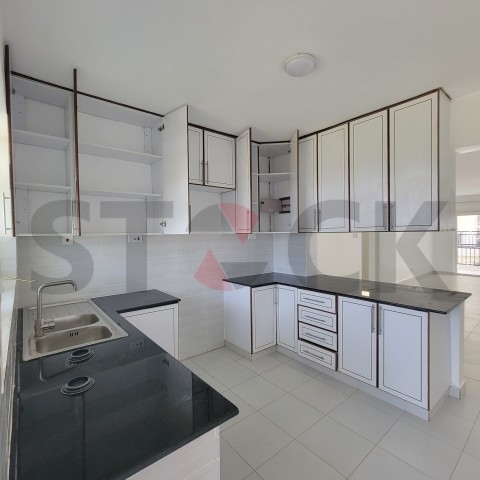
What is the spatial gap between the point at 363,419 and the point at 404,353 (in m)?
0.57

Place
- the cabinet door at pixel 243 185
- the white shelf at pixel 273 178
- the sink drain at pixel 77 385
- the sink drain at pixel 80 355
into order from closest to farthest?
the sink drain at pixel 77 385, the sink drain at pixel 80 355, the cabinet door at pixel 243 185, the white shelf at pixel 273 178

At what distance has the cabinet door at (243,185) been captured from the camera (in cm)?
266

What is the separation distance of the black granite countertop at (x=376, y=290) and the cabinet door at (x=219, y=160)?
111cm

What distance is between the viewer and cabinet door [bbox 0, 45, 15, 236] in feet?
4.85

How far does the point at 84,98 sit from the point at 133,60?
1.97 feet

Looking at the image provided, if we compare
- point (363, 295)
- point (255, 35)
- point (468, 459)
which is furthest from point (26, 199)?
point (468, 459)

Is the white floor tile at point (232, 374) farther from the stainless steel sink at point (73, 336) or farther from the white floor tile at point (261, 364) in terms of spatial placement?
the stainless steel sink at point (73, 336)

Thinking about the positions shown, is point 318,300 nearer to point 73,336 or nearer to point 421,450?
point 421,450

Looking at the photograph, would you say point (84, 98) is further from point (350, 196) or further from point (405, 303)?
point (405, 303)

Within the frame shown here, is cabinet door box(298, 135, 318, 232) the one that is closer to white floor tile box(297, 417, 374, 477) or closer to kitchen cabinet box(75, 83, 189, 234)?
kitchen cabinet box(75, 83, 189, 234)

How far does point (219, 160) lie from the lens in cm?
270

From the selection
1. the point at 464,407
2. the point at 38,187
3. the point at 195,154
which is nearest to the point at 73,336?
the point at 38,187

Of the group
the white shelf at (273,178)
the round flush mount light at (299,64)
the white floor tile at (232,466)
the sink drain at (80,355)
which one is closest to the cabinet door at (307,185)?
the white shelf at (273,178)

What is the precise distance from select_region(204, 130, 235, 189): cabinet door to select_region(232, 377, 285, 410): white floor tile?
74.0 inches
